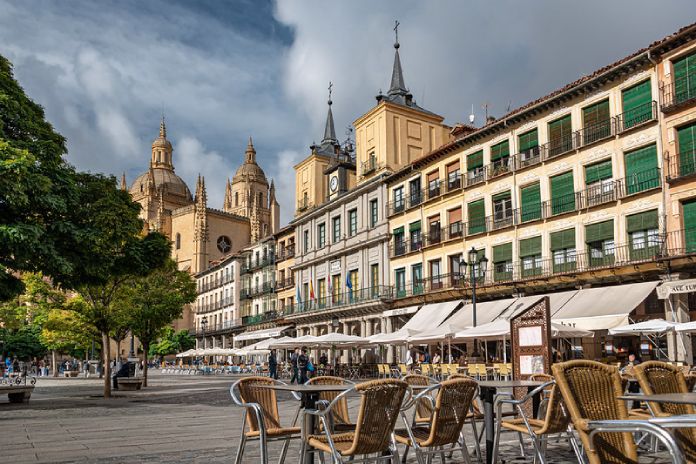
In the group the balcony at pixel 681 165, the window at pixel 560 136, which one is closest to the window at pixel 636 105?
the balcony at pixel 681 165

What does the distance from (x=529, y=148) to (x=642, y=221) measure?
7.07 metres

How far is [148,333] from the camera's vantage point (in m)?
28.9

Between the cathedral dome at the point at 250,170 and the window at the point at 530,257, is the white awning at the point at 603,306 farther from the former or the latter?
the cathedral dome at the point at 250,170

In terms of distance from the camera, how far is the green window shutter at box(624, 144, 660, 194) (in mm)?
24297

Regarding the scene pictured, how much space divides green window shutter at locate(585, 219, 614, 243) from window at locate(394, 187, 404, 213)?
44.4 ft

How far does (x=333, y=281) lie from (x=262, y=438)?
133 ft

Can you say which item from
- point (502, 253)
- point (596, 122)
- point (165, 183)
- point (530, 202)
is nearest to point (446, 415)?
point (596, 122)

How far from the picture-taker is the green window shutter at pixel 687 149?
22.8 meters

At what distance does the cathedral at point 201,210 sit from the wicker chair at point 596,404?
85.7m

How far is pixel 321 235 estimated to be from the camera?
159ft

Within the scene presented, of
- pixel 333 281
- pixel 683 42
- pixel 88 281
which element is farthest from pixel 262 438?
pixel 333 281

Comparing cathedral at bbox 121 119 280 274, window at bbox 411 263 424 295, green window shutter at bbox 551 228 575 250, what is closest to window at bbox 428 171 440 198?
window at bbox 411 263 424 295

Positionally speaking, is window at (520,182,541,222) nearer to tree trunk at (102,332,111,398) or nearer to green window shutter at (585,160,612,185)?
green window shutter at (585,160,612,185)

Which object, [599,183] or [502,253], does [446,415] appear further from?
[502,253]
